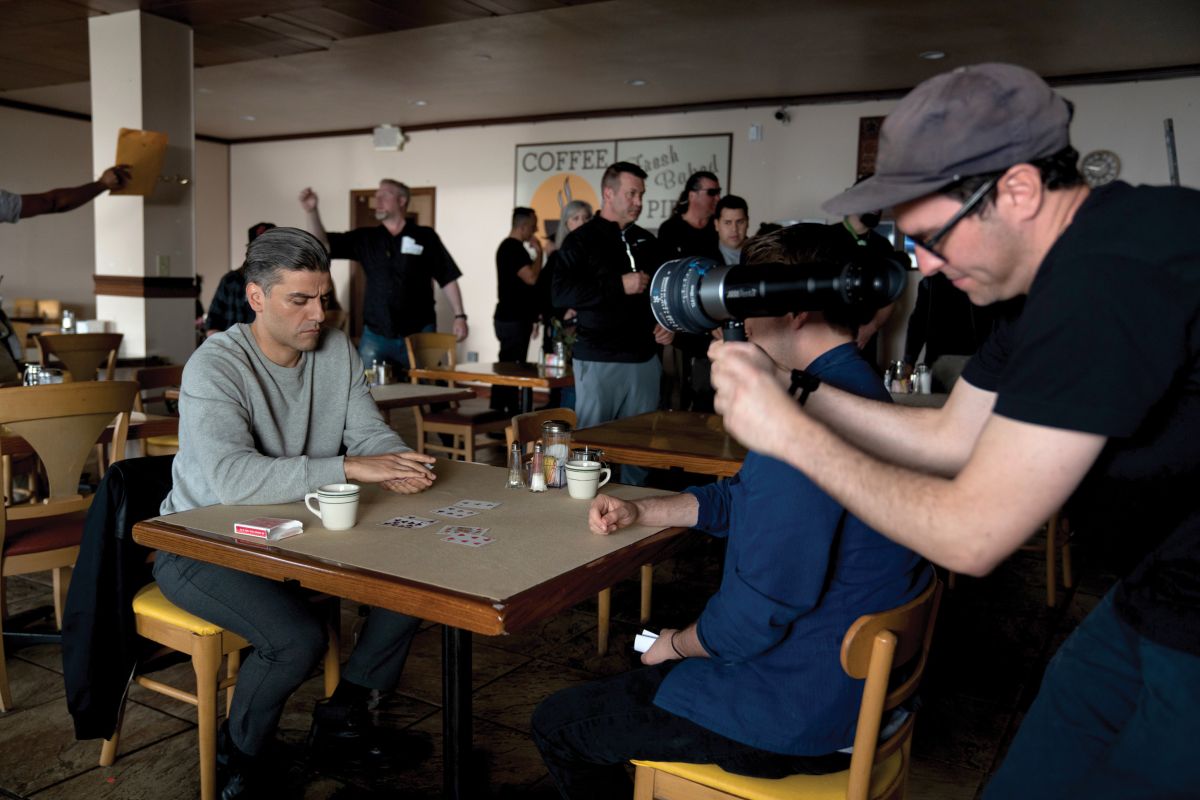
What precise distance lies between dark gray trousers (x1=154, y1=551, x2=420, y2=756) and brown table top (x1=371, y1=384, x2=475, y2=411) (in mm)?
1941

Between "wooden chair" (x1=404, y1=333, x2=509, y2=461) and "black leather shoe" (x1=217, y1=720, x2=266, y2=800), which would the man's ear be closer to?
"black leather shoe" (x1=217, y1=720, x2=266, y2=800)

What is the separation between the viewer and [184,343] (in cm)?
597

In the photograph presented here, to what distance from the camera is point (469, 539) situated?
1698mm

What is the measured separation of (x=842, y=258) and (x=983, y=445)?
2.00 ft

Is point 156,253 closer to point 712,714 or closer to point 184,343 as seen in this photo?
point 184,343

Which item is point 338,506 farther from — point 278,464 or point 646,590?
point 646,590

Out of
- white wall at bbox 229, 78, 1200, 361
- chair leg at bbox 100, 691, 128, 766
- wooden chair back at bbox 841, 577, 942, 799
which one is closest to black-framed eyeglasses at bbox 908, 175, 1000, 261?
wooden chair back at bbox 841, 577, 942, 799

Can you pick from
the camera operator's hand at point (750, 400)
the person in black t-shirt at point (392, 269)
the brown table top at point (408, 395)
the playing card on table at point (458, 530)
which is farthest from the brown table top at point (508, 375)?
the camera operator's hand at point (750, 400)

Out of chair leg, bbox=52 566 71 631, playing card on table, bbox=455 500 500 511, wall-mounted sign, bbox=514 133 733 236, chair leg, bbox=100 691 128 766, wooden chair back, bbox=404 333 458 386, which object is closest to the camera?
playing card on table, bbox=455 500 500 511

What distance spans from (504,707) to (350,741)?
53 centimetres

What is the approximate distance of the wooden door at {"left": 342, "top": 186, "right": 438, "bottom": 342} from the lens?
1031 centimetres

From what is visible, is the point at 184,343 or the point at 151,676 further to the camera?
the point at 184,343

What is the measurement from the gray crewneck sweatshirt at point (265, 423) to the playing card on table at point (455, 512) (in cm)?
24

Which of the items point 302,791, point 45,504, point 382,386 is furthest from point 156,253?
point 302,791
